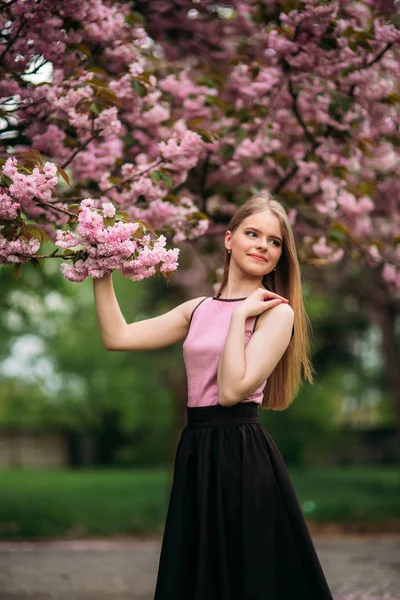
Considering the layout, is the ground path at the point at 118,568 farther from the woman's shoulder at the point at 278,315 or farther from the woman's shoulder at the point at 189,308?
the woman's shoulder at the point at 278,315

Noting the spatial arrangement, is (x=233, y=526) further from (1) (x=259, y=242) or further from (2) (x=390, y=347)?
(2) (x=390, y=347)

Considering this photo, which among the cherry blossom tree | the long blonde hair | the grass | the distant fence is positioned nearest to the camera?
the long blonde hair

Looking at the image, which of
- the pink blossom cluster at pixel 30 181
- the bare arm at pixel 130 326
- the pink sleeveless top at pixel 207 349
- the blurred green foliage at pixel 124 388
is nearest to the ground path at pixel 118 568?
the bare arm at pixel 130 326

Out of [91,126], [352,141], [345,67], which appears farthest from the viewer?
[352,141]

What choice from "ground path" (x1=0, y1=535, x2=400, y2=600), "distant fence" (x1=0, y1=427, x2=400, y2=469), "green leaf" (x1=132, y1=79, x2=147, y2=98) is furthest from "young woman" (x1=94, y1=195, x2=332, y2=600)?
"distant fence" (x1=0, y1=427, x2=400, y2=469)

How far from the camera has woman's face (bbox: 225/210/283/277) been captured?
3619mm

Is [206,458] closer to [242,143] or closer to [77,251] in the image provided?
[77,251]

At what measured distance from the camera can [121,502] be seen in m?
A: 15.4

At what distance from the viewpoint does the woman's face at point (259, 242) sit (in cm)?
362

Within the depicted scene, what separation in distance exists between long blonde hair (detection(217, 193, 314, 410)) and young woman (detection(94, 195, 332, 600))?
77 millimetres

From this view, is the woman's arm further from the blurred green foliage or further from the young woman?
the blurred green foliage

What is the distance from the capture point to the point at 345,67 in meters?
5.80

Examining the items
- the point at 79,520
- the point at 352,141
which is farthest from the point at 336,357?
the point at 352,141

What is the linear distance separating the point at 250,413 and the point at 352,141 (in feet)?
11.5
